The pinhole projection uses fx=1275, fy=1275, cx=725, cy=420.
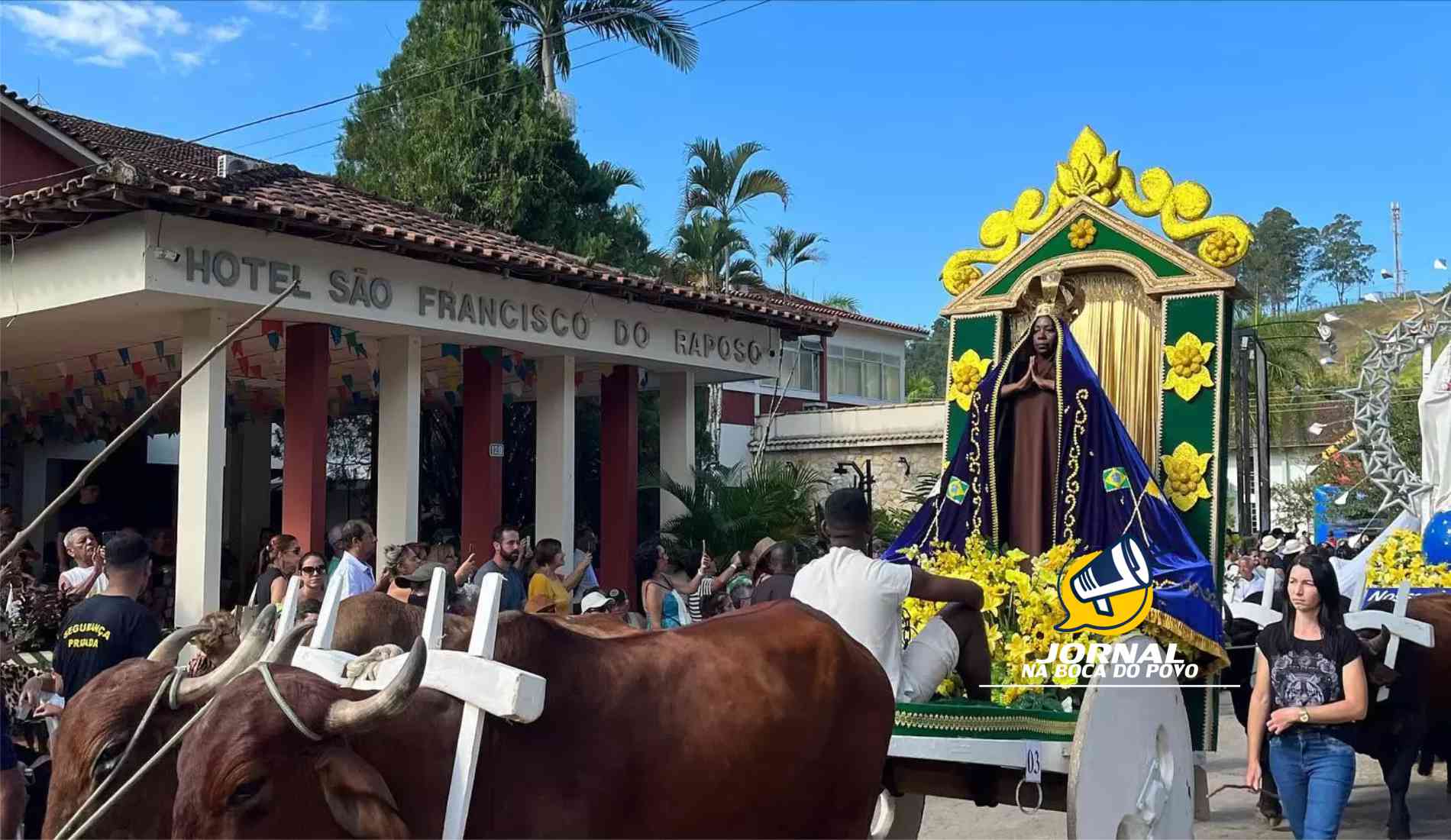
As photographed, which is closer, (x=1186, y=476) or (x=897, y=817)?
(x=897, y=817)

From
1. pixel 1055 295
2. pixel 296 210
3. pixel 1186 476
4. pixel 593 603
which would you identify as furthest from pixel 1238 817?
pixel 296 210

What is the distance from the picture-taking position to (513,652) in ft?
10.4

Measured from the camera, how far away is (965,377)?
27.5ft

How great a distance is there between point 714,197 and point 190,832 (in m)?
25.1

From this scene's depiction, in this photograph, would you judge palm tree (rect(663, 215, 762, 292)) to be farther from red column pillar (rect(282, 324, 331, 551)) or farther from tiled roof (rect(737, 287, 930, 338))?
red column pillar (rect(282, 324, 331, 551))

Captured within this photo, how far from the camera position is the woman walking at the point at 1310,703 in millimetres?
5223

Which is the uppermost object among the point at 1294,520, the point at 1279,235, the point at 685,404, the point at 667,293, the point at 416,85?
the point at 1279,235

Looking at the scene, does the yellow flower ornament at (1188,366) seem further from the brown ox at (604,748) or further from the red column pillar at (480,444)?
the red column pillar at (480,444)

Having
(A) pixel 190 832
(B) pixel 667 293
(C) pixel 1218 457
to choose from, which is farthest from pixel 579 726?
(B) pixel 667 293

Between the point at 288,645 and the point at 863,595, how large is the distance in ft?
7.26

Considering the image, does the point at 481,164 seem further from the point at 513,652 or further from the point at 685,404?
the point at 513,652

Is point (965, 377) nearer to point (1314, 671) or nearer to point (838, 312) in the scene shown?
point (1314, 671)

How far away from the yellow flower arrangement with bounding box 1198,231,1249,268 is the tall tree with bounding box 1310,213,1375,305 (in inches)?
3578

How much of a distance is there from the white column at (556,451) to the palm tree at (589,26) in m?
10.2
